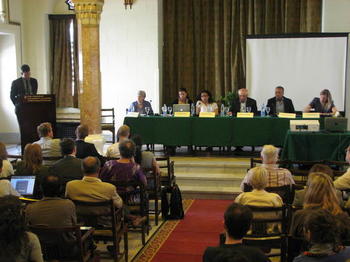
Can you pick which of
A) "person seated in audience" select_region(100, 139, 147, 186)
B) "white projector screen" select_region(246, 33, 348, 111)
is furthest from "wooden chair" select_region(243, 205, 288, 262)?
"white projector screen" select_region(246, 33, 348, 111)

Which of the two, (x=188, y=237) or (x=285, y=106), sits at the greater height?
(x=285, y=106)

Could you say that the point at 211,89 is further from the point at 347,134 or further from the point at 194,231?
the point at 194,231

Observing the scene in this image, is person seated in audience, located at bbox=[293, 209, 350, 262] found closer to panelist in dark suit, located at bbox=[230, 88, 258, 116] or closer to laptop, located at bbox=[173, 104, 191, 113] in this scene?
laptop, located at bbox=[173, 104, 191, 113]

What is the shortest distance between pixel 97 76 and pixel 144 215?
3.41 meters

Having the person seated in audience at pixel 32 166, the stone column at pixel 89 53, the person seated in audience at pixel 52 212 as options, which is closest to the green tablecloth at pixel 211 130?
the stone column at pixel 89 53

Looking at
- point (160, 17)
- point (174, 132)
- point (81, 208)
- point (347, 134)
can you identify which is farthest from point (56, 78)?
point (81, 208)

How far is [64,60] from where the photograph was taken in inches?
448

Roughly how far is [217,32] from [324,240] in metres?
9.15

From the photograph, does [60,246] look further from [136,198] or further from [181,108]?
[181,108]

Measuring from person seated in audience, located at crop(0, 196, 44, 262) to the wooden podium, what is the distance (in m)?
5.76

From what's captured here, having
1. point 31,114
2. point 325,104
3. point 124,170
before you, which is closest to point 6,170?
point 124,170

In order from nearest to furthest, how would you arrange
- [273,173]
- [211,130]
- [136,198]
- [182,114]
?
[273,173], [136,198], [211,130], [182,114]

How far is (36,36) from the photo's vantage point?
36.6 ft

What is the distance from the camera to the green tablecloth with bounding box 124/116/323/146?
8.04m
